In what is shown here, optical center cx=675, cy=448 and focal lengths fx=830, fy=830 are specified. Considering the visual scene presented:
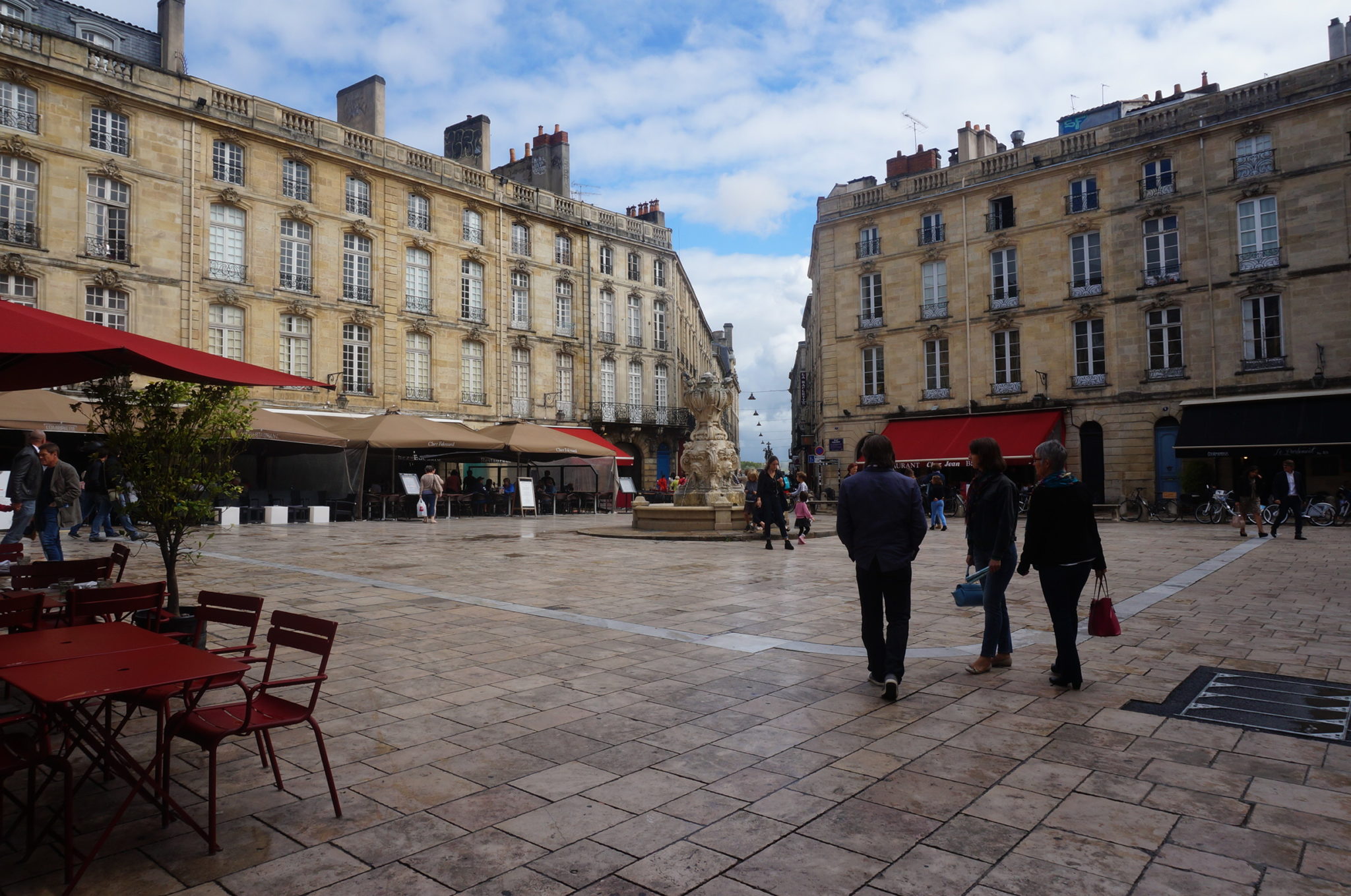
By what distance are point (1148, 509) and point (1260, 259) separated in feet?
25.0

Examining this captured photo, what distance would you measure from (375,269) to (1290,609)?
2611cm

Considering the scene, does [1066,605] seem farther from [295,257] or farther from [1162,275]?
[295,257]

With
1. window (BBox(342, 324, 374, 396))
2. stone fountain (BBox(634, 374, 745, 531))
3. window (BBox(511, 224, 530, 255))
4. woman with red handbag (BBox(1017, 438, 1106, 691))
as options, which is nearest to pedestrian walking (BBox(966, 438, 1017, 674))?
woman with red handbag (BBox(1017, 438, 1106, 691))

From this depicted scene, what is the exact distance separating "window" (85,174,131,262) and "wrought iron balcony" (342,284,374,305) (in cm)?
598

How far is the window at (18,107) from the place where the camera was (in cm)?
2034

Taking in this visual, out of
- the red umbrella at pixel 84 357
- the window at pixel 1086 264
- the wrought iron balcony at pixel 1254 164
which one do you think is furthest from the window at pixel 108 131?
the wrought iron balcony at pixel 1254 164

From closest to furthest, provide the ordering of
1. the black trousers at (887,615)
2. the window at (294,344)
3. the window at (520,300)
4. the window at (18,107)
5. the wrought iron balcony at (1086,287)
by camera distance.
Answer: the black trousers at (887,615) → the window at (18,107) → the window at (294,344) → the wrought iron balcony at (1086,287) → the window at (520,300)

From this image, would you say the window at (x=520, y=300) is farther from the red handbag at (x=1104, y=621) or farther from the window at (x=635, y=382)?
the red handbag at (x=1104, y=621)

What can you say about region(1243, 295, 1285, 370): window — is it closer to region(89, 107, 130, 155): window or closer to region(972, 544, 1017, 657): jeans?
region(972, 544, 1017, 657): jeans

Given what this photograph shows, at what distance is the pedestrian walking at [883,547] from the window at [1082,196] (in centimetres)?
2483

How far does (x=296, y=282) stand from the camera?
83.3ft

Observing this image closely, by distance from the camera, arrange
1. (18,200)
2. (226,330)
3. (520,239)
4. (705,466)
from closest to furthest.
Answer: (705,466), (18,200), (226,330), (520,239)

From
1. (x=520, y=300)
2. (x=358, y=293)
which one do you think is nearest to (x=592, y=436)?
(x=520, y=300)

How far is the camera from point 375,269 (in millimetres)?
27297
